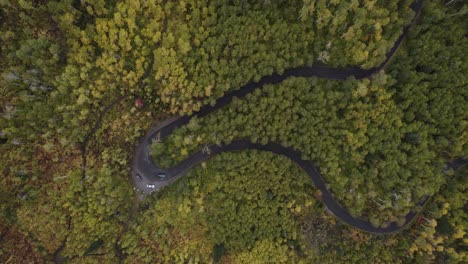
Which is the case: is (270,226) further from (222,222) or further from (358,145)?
(358,145)

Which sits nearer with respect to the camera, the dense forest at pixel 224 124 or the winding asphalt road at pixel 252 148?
the dense forest at pixel 224 124

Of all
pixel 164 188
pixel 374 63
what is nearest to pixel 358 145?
pixel 374 63

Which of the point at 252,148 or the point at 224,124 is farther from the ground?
the point at 224,124

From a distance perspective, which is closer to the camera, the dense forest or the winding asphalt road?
the dense forest

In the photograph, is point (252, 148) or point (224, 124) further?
point (252, 148)
